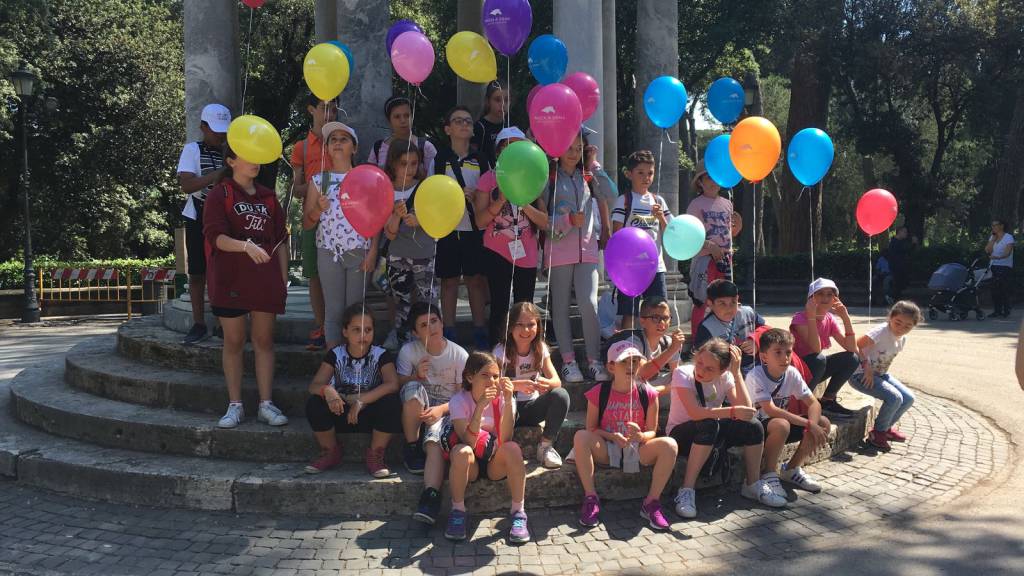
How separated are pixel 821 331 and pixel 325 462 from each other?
3.87 meters

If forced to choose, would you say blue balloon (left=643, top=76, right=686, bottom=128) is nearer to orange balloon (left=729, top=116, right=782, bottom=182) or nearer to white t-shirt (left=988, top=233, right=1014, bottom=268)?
orange balloon (left=729, top=116, right=782, bottom=182)

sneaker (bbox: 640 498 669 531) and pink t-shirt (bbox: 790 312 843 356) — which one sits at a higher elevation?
pink t-shirt (bbox: 790 312 843 356)

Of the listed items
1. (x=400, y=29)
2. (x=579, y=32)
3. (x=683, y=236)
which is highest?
(x=579, y=32)

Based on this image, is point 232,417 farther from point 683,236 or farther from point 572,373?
point 683,236

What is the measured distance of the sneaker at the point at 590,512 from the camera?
435 centimetres

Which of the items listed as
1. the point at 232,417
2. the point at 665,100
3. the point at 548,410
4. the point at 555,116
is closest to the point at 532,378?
the point at 548,410

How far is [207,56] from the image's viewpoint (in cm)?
704

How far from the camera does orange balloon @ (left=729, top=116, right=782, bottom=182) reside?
5484 millimetres

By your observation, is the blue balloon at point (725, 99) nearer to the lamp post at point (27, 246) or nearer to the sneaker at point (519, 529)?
the sneaker at point (519, 529)

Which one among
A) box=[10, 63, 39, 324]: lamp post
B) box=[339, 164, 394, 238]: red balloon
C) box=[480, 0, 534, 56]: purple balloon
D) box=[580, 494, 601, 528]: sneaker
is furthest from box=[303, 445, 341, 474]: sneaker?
box=[10, 63, 39, 324]: lamp post

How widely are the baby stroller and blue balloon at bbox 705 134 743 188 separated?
9.52m

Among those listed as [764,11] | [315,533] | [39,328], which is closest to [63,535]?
[315,533]

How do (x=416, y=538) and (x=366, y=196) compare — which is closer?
(x=416, y=538)

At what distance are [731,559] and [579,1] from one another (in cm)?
556
